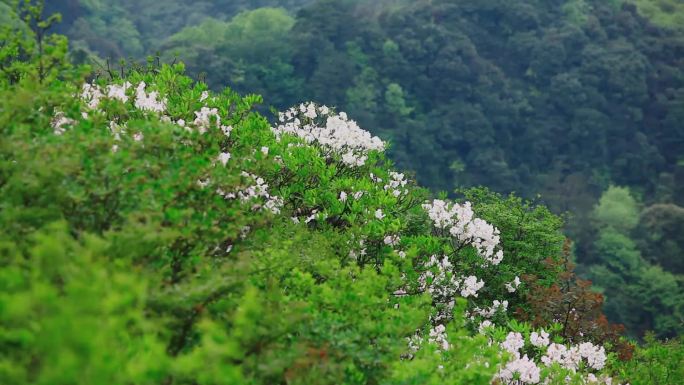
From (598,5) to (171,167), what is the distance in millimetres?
68699

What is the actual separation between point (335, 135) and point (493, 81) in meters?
50.9

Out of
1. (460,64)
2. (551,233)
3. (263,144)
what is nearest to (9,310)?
(263,144)

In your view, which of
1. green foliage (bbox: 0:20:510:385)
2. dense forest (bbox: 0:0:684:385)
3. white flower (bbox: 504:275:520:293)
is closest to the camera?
green foliage (bbox: 0:20:510:385)

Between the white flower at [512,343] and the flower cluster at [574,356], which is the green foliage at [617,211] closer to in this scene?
the flower cluster at [574,356]

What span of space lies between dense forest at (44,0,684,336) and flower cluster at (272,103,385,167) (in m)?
39.9

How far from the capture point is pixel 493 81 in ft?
207

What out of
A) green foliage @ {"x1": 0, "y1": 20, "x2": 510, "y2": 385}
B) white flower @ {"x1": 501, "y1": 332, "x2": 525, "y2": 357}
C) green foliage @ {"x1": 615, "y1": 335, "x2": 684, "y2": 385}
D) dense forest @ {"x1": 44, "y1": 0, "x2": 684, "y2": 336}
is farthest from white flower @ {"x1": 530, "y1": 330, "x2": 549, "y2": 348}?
dense forest @ {"x1": 44, "y1": 0, "x2": 684, "y2": 336}

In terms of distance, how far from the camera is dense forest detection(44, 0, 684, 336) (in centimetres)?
5841

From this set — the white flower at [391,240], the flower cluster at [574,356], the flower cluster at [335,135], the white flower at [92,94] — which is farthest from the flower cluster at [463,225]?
the white flower at [92,94]

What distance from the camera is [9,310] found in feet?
16.0

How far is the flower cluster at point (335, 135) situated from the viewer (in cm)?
1485

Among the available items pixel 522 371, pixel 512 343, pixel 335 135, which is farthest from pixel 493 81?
pixel 522 371

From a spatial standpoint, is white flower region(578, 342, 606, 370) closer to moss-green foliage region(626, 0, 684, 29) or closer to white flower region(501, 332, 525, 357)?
white flower region(501, 332, 525, 357)

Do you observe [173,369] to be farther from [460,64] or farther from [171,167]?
[460,64]
